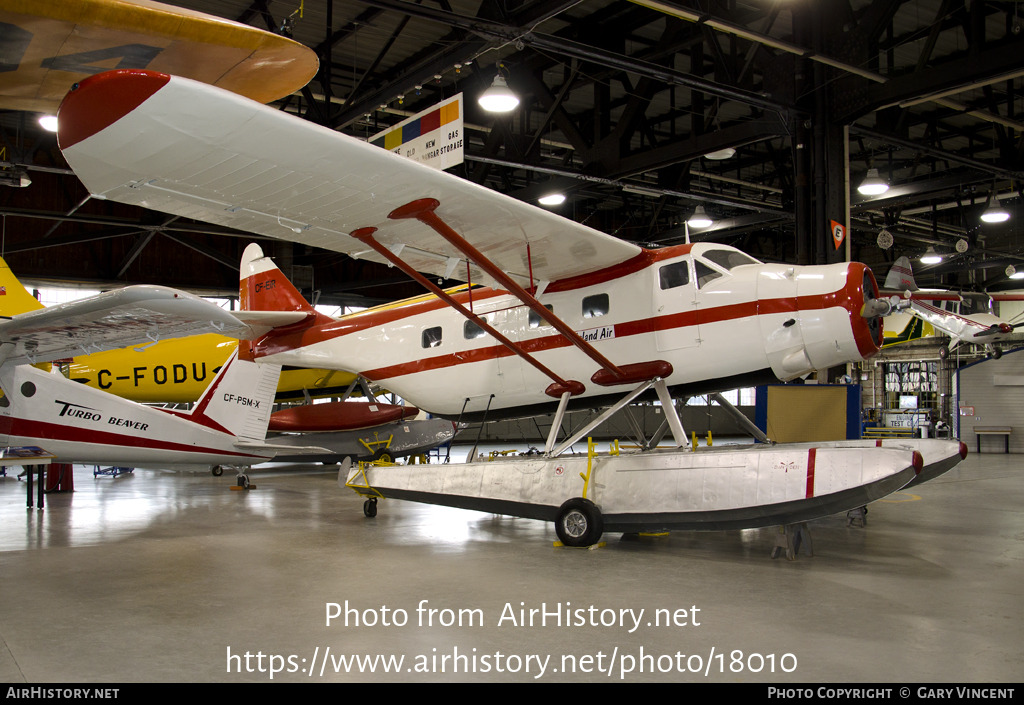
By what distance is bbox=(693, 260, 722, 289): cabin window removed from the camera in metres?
6.44

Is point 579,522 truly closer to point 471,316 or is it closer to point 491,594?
point 491,594

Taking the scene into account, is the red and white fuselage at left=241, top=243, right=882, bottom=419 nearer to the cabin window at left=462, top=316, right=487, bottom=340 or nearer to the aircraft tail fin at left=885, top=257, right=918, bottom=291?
the cabin window at left=462, top=316, right=487, bottom=340

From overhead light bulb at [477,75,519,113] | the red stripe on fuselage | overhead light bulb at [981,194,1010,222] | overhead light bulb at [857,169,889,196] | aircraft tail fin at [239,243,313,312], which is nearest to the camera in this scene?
the red stripe on fuselage

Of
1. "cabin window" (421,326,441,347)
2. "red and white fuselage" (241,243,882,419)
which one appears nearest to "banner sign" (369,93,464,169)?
"red and white fuselage" (241,243,882,419)

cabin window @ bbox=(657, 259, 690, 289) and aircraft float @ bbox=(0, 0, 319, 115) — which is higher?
aircraft float @ bbox=(0, 0, 319, 115)

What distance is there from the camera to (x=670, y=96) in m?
14.3

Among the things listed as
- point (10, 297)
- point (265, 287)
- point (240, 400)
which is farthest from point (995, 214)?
point (10, 297)

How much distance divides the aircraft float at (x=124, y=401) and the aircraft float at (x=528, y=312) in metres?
1.06

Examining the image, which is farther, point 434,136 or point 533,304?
point 434,136

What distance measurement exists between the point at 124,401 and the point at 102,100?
6.14 metres

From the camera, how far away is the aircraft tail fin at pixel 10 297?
11180mm

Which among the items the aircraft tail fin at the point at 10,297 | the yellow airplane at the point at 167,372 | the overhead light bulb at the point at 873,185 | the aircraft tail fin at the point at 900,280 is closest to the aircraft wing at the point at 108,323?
the aircraft tail fin at the point at 10,297

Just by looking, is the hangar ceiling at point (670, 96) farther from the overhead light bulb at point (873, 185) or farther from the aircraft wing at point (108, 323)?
the aircraft wing at point (108, 323)

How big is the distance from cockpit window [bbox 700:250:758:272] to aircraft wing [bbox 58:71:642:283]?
71 centimetres
